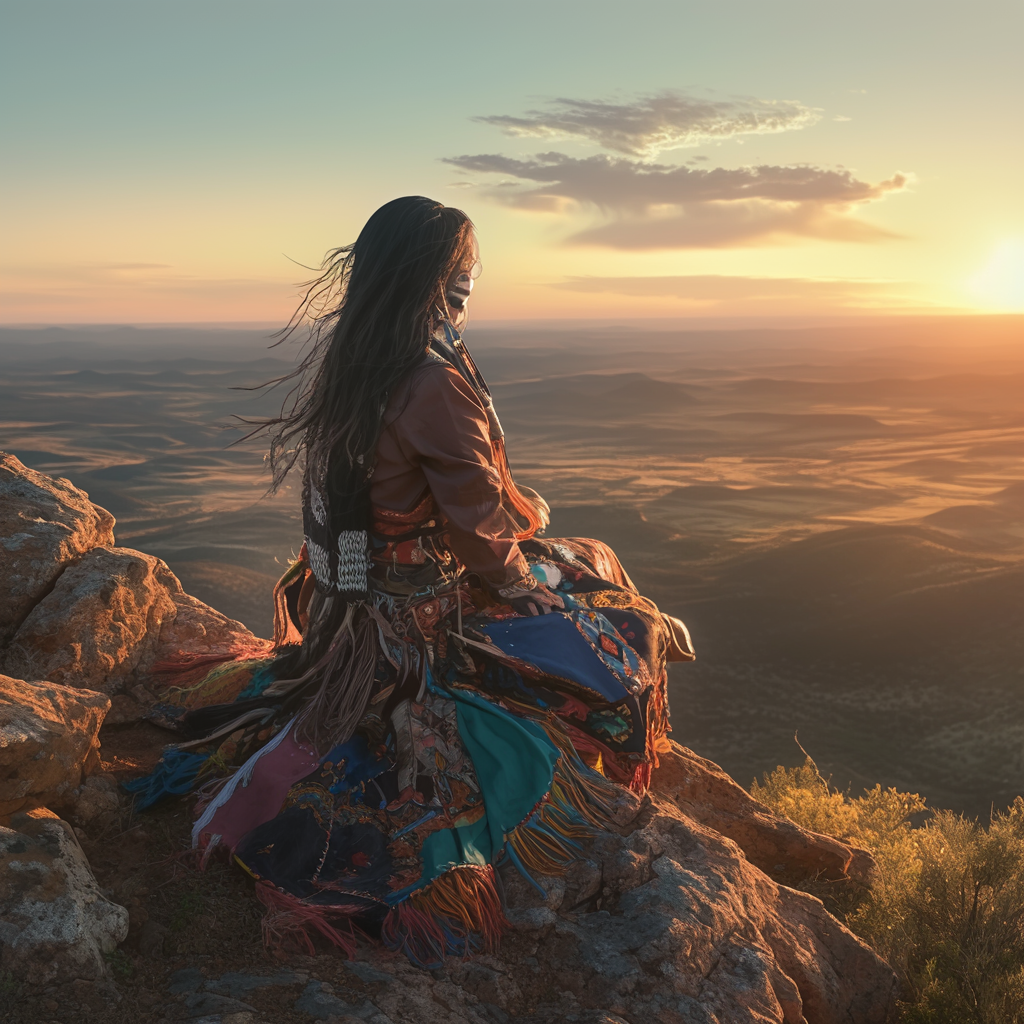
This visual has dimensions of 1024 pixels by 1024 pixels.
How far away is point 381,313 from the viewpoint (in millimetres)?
2898

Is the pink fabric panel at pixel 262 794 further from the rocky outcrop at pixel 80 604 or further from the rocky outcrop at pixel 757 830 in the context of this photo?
the rocky outcrop at pixel 757 830

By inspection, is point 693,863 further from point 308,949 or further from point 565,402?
point 565,402

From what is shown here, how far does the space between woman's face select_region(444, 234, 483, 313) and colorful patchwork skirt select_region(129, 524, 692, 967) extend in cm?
87

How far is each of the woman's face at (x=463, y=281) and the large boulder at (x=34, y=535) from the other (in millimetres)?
2215

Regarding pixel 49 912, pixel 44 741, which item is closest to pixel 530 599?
pixel 44 741

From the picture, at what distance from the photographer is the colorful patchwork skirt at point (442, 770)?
2.56 meters

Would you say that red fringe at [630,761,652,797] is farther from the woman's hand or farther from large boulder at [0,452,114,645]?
large boulder at [0,452,114,645]

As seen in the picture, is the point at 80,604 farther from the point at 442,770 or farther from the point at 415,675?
the point at 442,770

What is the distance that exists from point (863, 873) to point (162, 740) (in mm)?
3033

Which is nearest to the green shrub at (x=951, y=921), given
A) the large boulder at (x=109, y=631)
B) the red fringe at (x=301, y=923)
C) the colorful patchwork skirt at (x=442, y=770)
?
the colorful patchwork skirt at (x=442, y=770)

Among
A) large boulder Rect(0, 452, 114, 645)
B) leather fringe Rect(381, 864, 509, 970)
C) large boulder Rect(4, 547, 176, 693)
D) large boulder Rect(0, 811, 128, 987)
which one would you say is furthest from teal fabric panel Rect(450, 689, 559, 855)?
large boulder Rect(0, 452, 114, 645)

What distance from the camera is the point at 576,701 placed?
3041 millimetres

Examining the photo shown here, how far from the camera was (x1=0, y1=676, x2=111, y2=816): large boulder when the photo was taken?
103 inches

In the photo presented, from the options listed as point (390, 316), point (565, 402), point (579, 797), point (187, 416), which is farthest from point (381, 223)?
point (565, 402)
